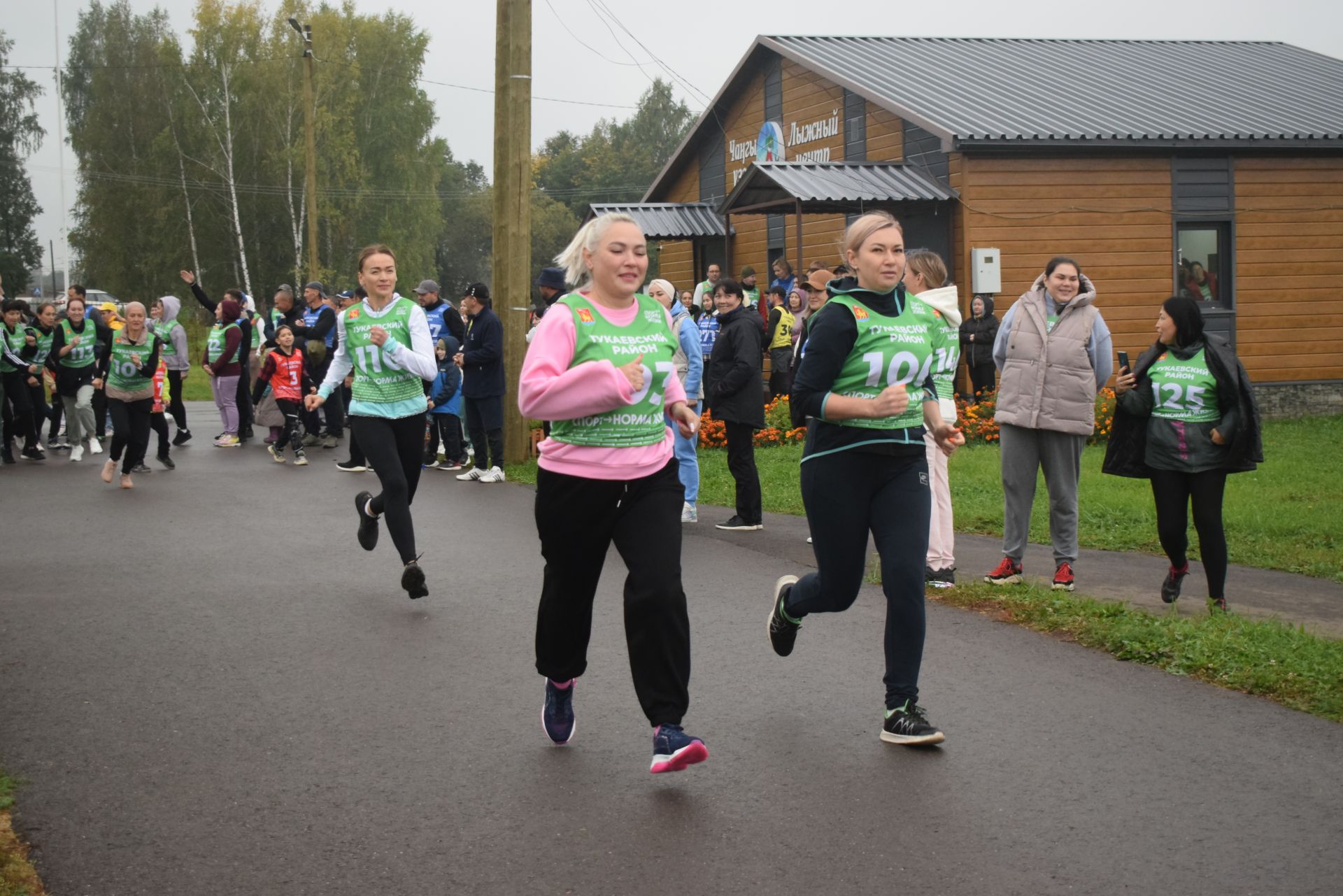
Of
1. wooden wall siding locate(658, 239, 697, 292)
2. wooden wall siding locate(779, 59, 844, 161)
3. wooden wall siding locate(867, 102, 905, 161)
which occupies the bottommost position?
wooden wall siding locate(658, 239, 697, 292)

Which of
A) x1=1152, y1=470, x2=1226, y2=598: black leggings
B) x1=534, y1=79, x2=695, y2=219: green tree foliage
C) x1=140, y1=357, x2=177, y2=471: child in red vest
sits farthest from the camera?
x1=534, y1=79, x2=695, y2=219: green tree foliage

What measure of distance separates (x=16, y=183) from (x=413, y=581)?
7975 centimetres

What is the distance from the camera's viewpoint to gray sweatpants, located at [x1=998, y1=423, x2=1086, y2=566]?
27.3 feet

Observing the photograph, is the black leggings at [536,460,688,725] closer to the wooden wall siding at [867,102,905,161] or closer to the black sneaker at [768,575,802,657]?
the black sneaker at [768,575,802,657]

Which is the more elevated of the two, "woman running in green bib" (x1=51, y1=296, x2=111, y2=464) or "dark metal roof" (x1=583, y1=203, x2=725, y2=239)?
"dark metal roof" (x1=583, y1=203, x2=725, y2=239)

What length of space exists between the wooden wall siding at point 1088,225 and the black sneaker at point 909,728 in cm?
1573

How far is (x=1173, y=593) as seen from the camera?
8148mm

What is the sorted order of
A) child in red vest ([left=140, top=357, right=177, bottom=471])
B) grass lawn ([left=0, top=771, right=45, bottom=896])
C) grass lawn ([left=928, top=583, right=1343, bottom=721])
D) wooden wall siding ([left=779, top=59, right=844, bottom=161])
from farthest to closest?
wooden wall siding ([left=779, top=59, right=844, bottom=161]), child in red vest ([left=140, top=357, right=177, bottom=471]), grass lawn ([left=928, top=583, right=1343, bottom=721]), grass lawn ([left=0, top=771, right=45, bottom=896])

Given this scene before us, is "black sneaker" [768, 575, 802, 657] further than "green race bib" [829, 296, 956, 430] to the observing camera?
Yes

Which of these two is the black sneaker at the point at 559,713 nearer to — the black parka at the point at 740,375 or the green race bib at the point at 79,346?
the black parka at the point at 740,375

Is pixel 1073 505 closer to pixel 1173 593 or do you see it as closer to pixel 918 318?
pixel 1173 593

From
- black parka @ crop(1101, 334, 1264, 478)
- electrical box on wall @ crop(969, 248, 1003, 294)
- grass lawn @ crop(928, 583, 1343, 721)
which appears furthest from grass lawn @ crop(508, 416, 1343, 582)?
electrical box on wall @ crop(969, 248, 1003, 294)

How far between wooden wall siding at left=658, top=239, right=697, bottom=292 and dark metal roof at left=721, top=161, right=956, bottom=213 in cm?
683

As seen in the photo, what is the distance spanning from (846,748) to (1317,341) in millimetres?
19045
